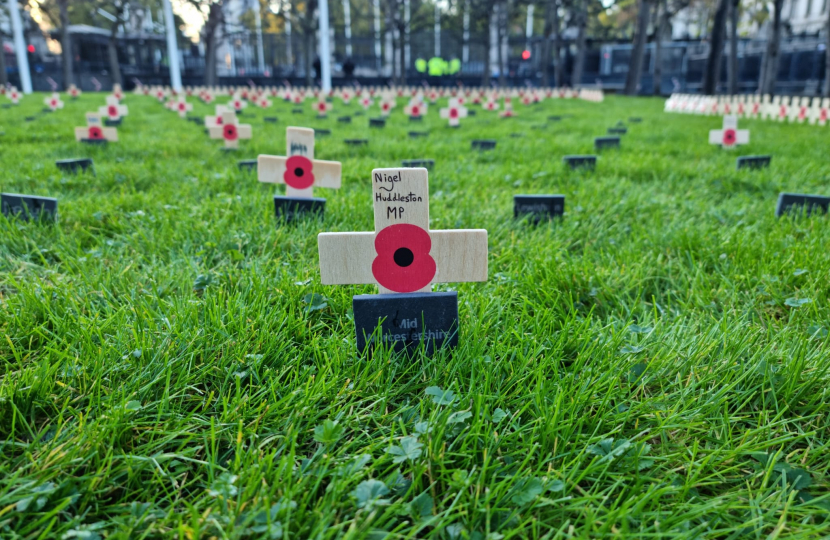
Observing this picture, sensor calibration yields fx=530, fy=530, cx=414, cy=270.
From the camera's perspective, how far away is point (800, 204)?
3277mm

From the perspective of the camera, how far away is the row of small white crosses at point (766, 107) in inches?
381

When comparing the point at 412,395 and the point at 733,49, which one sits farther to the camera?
the point at 733,49

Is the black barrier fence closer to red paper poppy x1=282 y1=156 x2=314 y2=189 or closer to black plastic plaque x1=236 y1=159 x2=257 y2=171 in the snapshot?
black plastic plaque x1=236 y1=159 x2=257 y2=171

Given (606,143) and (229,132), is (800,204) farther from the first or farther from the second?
(229,132)

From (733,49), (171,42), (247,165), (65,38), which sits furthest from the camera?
(65,38)

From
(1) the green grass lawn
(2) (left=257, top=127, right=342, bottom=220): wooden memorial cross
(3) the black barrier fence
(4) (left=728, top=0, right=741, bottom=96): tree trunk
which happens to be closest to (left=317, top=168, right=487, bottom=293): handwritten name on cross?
(1) the green grass lawn

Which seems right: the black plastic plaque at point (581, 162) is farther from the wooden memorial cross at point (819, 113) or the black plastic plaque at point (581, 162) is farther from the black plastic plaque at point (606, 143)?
the wooden memorial cross at point (819, 113)

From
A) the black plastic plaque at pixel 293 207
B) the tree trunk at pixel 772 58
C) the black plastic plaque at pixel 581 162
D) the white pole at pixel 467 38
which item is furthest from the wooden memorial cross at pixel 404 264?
the white pole at pixel 467 38

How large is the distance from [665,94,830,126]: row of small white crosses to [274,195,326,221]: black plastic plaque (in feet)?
33.1

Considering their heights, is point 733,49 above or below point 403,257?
above

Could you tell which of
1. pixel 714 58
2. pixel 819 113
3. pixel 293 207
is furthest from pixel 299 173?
pixel 714 58

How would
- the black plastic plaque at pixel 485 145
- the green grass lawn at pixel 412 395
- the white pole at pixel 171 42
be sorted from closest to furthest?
1. the green grass lawn at pixel 412 395
2. the black plastic plaque at pixel 485 145
3. the white pole at pixel 171 42

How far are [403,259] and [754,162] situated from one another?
15.9 feet

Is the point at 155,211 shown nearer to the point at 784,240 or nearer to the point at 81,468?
the point at 81,468
